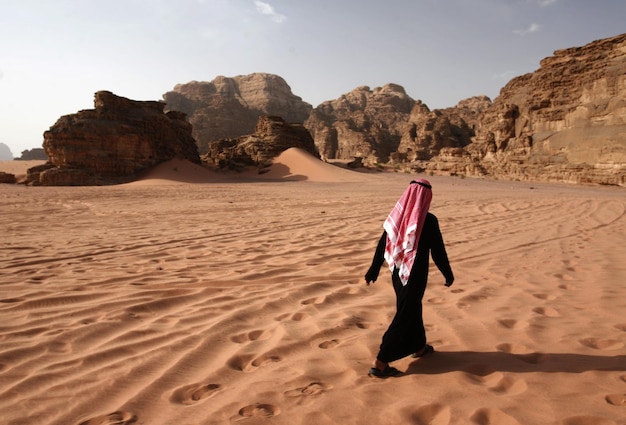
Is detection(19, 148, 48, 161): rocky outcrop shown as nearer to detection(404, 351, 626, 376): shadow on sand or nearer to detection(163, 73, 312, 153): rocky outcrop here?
detection(163, 73, 312, 153): rocky outcrop

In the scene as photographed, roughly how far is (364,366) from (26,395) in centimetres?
196

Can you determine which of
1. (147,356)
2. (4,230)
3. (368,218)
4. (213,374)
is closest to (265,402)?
(213,374)

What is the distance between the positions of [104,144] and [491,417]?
27174 mm

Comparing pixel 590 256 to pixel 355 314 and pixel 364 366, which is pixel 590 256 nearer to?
pixel 355 314

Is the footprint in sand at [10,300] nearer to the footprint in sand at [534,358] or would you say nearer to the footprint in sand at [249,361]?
the footprint in sand at [249,361]

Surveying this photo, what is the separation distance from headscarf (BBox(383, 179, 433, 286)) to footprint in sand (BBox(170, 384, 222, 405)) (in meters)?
1.34

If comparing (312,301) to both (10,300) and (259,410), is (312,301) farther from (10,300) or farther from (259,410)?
(10,300)

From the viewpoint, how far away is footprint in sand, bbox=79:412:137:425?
77.2 inches

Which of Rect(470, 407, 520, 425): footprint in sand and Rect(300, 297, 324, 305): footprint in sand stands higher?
Rect(300, 297, 324, 305): footprint in sand

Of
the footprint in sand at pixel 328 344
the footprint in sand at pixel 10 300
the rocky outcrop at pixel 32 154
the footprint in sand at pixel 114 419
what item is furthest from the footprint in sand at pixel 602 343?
the rocky outcrop at pixel 32 154

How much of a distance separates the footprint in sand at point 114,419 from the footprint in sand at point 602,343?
2936mm

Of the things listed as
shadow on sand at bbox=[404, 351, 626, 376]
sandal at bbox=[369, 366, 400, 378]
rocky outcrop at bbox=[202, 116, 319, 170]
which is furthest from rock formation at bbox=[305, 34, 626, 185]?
sandal at bbox=[369, 366, 400, 378]

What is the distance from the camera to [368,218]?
9188mm

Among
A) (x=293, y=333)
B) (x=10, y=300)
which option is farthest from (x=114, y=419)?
(x=10, y=300)
